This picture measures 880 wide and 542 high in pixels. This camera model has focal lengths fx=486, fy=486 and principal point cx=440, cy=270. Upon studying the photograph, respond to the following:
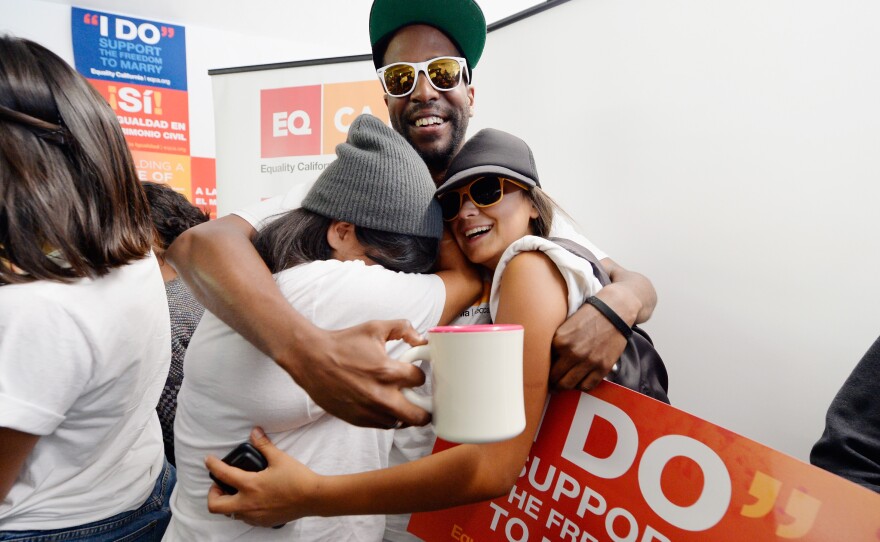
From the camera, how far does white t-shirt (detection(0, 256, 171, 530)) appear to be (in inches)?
30.8

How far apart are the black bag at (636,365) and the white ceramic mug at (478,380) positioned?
0.40 m

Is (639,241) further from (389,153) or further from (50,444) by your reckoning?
(50,444)

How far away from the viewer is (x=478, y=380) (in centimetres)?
58

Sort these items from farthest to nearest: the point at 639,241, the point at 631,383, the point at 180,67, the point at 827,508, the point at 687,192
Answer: the point at 180,67 → the point at 639,241 → the point at 687,192 → the point at 631,383 → the point at 827,508

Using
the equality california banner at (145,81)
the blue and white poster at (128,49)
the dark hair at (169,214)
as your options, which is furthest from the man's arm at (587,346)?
the blue and white poster at (128,49)

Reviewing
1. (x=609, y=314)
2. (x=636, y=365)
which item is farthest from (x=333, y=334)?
(x=636, y=365)

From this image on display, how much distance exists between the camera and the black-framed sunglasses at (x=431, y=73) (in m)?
1.55

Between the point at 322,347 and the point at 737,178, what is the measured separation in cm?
141

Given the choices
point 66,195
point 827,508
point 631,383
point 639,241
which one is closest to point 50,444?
point 66,195

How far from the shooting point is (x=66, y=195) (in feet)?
2.92

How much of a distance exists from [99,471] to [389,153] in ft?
2.85

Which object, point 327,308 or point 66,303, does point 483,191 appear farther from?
point 66,303

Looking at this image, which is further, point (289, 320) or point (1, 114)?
point (1, 114)

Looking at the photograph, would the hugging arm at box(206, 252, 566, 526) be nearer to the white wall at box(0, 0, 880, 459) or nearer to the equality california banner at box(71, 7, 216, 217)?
the white wall at box(0, 0, 880, 459)
